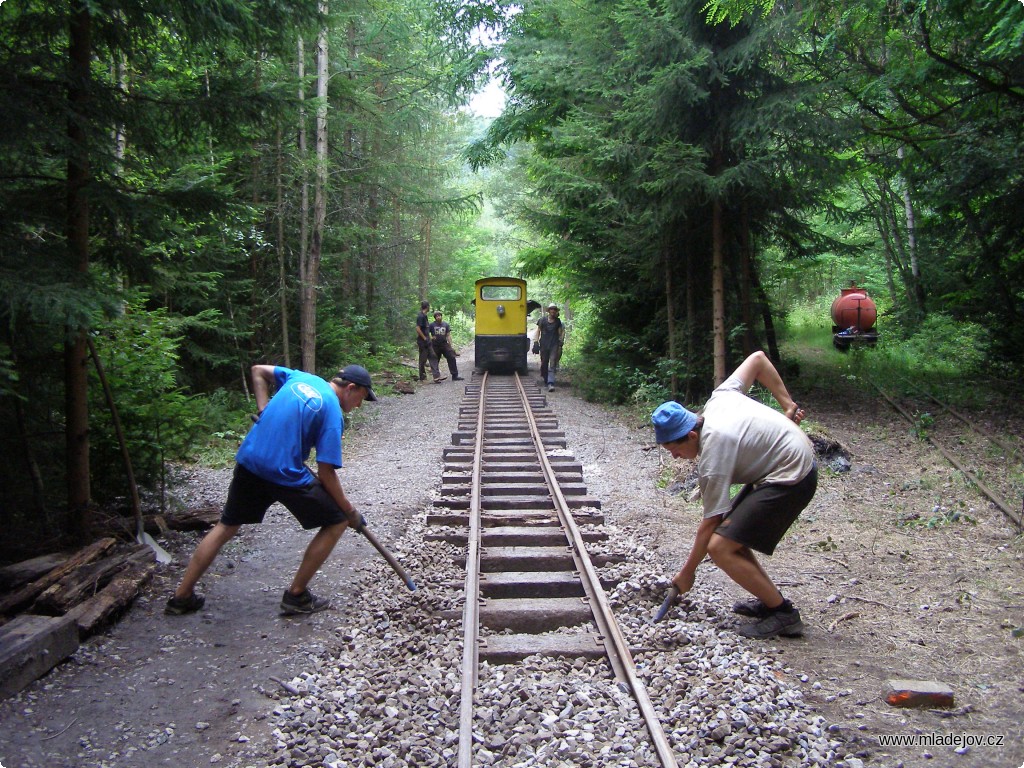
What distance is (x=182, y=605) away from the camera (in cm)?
489

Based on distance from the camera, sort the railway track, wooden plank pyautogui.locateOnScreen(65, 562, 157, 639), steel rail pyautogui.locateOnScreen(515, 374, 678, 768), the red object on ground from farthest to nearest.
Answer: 1. the red object on ground
2. wooden plank pyautogui.locateOnScreen(65, 562, 157, 639)
3. the railway track
4. steel rail pyautogui.locateOnScreen(515, 374, 678, 768)

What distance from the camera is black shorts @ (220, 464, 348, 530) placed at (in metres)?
4.64

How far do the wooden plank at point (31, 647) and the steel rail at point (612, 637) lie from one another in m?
3.19

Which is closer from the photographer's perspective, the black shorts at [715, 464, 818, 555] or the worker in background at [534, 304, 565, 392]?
the black shorts at [715, 464, 818, 555]

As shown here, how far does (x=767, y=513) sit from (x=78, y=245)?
5.04m

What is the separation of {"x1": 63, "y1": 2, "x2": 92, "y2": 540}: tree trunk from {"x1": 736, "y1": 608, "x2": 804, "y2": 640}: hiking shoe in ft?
15.6

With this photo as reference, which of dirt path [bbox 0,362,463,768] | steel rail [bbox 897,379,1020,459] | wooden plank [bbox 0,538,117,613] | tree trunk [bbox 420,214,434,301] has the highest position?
tree trunk [bbox 420,214,434,301]

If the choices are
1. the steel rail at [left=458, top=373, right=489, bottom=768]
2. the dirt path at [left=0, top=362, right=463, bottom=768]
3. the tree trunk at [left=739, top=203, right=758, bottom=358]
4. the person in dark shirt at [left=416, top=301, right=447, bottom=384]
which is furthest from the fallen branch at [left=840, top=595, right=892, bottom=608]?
the person in dark shirt at [left=416, top=301, right=447, bottom=384]

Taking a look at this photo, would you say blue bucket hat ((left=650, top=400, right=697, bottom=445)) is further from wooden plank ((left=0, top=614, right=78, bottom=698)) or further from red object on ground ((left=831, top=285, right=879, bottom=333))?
red object on ground ((left=831, top=285, right=879, bottom=333))

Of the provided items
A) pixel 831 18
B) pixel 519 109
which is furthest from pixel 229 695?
pixel 519 109

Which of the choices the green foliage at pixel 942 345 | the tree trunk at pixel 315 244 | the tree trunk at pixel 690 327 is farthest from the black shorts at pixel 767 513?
the green foliage at pixel 942 345

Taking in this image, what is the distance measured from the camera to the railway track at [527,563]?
411 cm

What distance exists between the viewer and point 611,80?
36.1 ft

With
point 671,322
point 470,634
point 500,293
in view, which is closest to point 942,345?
point 671,322
